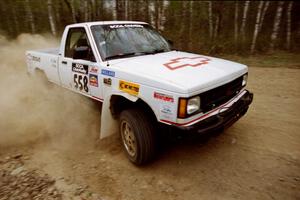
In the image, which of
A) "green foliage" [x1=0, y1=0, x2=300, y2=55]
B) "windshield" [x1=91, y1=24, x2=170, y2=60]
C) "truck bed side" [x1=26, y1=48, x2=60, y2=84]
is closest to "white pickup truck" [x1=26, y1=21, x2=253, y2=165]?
"windshield" [x1=91, y1=24, x2=170, y2=60]

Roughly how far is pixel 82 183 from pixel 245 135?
254 centimetres

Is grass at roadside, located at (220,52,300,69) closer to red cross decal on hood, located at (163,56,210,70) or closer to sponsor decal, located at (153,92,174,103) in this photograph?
red cross decal on hood, located at (163,56,210,70)

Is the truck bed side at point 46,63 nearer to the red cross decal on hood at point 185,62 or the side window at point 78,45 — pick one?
the side window at point 78,45

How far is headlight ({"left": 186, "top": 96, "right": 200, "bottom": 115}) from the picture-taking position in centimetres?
276

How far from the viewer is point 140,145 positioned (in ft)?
10.4

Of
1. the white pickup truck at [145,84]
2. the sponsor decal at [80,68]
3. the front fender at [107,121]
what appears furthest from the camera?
the sponsor decal at [80,68]

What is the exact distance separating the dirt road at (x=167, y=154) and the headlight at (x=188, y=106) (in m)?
0.39

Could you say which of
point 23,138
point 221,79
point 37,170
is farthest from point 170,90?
point 23,138

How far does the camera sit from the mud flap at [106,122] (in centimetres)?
368

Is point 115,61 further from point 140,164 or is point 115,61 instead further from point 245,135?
point 245,135

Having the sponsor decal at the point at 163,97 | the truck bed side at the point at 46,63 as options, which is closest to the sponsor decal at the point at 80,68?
the truck bed side at the point at 46,63

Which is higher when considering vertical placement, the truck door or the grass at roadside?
the truck door

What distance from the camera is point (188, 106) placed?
276cm

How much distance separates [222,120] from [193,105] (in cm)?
49
